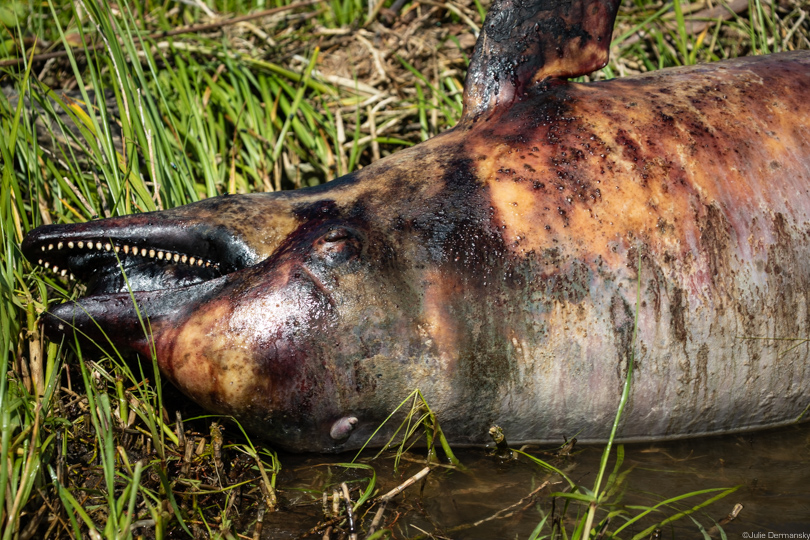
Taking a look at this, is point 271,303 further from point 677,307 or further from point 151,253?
point 677,307

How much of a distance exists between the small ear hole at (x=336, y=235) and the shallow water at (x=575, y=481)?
64 centimetres

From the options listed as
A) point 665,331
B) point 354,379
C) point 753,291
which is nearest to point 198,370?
point 354,379

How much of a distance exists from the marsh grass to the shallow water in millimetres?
45

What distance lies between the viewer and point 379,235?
1.96m

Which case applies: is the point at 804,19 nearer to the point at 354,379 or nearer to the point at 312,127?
the point at 312,127

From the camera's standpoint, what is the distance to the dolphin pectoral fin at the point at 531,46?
2.28m

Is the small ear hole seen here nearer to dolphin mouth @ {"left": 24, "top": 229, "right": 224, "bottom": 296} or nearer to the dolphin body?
the dolphin body

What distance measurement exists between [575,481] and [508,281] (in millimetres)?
563

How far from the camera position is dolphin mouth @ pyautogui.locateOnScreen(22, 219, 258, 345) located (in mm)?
1910

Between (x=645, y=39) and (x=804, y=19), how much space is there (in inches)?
31.6

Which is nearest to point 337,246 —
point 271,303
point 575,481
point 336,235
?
point 336,235

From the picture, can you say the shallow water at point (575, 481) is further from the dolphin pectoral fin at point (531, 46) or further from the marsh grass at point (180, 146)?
the dolphin pectoral fin at point (531, 46)

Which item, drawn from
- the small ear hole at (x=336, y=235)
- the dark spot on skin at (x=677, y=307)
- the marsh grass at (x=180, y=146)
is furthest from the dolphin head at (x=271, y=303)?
the dark spot on skin at (x=677, y=307)

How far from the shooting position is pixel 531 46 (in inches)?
91.3
